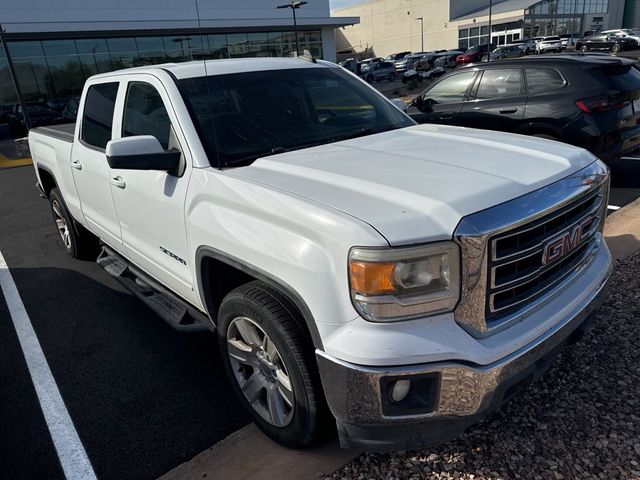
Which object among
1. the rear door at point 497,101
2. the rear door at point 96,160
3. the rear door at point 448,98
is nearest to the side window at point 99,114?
the rear door at point 96,160

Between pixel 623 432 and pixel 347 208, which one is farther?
pixel 623 432

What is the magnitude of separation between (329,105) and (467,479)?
239cm

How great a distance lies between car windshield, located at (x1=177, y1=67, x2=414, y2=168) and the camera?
2.83 meters

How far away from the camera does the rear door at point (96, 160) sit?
373 centimetres

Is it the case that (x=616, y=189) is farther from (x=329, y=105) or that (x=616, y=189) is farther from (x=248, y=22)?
(x=248, y=22)

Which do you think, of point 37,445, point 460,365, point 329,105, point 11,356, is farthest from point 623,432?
point 11,356

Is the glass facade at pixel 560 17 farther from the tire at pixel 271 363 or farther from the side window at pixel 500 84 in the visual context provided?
the tire at pixel 271 363

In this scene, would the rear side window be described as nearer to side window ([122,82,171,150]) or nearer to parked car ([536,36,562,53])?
side window ([122,82,171,150])

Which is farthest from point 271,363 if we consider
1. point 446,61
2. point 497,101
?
point 446,61

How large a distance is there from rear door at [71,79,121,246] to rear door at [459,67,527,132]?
5.01m

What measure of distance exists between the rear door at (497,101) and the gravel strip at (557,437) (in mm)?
4402

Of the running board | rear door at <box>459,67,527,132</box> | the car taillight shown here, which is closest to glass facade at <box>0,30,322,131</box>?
rear door at <box>459,67,527,132</box>

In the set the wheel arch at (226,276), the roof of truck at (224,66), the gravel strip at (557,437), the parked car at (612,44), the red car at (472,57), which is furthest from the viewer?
the parked car at (612,44)

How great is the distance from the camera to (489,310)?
6.48 feet
